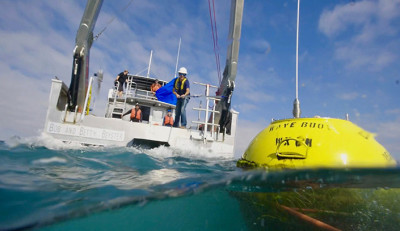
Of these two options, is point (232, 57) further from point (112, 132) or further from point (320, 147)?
point (320, 147)

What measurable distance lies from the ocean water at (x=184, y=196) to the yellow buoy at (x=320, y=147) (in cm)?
12

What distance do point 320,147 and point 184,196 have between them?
6.24 ft

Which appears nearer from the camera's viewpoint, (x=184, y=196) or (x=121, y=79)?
(x=184, y=196)

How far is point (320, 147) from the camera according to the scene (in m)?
2.46

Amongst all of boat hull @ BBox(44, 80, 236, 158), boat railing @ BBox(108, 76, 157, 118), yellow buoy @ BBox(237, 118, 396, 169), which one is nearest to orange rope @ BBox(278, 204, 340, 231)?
yellow buoy @ BBox(237, 118, 396, 169)

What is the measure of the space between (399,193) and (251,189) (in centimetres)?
214

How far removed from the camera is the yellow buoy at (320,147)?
93.5 inches

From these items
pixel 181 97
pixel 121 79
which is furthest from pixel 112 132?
pixel 121 79

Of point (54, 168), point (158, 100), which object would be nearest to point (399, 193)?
point (54, 168)

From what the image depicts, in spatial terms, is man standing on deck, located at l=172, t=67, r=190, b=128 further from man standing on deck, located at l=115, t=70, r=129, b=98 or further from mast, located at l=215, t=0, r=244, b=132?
man standing on deck, located at l=115, t=70, r=129, b=98

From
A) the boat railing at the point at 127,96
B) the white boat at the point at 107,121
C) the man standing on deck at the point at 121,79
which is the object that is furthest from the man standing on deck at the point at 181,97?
the man standing on deck at the point at 121,79

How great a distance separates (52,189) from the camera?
2562 mm

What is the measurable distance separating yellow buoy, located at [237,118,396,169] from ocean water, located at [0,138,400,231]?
0.12m

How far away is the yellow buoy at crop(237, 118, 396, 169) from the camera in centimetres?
238
